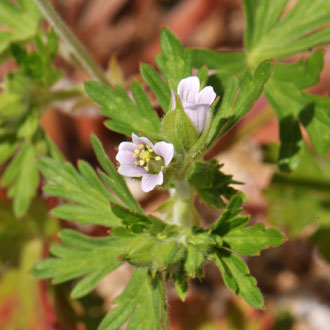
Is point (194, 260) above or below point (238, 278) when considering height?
above

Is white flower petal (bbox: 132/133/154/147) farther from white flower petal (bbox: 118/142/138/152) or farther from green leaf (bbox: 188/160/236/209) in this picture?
green leaf (bbox: 188/160/236/209)

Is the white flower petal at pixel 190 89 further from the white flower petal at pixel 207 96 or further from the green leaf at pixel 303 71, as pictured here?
→ the green leaf at pixel 303 71

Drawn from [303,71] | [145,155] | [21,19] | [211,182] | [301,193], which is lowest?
[301,193]

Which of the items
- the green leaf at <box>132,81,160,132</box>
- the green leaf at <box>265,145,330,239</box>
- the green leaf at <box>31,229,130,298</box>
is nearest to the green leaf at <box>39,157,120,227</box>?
the green leaf at <box>31,229,130,298</box>

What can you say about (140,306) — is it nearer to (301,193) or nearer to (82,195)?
(82,195)

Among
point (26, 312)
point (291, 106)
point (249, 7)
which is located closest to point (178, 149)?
point (291, 106)

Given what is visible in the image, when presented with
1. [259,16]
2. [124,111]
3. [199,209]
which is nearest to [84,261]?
[124,111]

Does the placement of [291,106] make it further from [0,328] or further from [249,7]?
[0,328]
